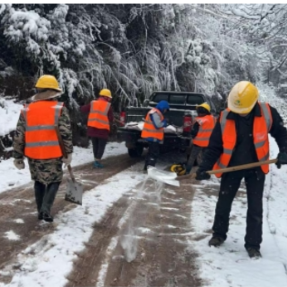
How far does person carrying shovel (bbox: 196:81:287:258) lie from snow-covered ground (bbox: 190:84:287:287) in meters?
0.23

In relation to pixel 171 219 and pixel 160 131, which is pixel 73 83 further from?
pixel 171 219

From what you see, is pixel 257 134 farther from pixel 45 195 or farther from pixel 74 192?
pixel 45 195

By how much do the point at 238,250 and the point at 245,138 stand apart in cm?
132

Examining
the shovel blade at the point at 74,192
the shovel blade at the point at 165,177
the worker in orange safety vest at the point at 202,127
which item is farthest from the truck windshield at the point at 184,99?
the shovel blade at the point at 74,192

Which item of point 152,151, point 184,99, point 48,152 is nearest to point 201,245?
point 48,152

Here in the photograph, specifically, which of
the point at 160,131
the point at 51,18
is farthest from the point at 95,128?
the point at 51,18

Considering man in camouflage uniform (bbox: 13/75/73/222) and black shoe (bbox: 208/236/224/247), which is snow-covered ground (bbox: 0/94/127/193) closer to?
man in camouflage uniform (bbox: 13/75/73/222)

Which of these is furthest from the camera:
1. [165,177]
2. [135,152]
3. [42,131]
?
[135,152]

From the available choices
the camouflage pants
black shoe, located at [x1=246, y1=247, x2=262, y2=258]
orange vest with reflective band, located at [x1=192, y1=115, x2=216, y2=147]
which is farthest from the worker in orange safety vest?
black shoe, located at [x1=246, y1=247, x2=262, y2=258]

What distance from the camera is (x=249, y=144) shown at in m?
4.73

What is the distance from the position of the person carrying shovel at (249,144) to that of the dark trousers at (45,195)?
6.26 feet

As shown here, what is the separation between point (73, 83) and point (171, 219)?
6.84 m

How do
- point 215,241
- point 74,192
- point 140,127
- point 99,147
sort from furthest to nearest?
point 140,127, point 99,147, point 74,192, point 215,241

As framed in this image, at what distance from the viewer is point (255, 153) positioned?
4.74 m
